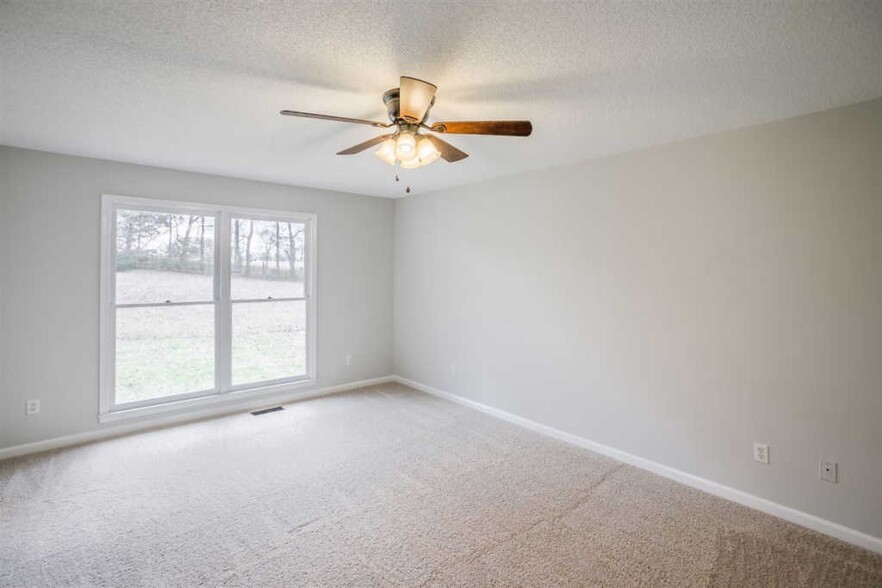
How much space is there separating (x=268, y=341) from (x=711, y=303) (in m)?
4.19

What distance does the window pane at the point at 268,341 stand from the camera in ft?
14.6

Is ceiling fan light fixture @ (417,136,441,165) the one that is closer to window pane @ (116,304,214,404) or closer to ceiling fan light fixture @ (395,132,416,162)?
ceiling fan light fixture @ (395,132,416,162)

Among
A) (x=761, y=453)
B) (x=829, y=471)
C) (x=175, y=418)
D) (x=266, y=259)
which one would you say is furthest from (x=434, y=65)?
(x=175, y=418)

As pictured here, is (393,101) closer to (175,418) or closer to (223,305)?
(223,305)

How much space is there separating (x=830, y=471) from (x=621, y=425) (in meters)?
1.22

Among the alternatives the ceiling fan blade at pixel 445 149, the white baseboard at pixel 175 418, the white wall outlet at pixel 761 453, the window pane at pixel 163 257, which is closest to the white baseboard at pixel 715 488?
the white wall outlet at pixel 761 453

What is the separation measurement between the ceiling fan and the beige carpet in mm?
2099

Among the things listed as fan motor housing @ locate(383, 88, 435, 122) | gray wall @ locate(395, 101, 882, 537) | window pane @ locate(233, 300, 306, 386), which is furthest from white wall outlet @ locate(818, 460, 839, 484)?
window pane @ locate(233, 300, 306, 386)

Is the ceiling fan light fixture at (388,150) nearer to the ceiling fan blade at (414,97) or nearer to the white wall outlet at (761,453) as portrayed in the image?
the ceiling fan blade at (414,97)

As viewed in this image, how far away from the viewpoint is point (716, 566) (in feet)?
6.95

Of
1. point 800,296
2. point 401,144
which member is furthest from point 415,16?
point 800,296

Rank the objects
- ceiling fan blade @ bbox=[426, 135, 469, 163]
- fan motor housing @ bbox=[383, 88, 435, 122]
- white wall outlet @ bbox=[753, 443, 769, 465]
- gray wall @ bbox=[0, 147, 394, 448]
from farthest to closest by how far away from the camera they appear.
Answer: gray wall @ bbox=[0, 147, 394, 448]
white wall outlet @ bbox=[753, 443, 769, 465]
ceiling fan blade @ bbox=[426, 135, 469, 163]
fan motor housing @ bbox=[383, 88, 435, 122]

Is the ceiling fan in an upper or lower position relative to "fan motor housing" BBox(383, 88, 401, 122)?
lower

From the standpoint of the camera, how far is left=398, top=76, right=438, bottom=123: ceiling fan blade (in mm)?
1829
